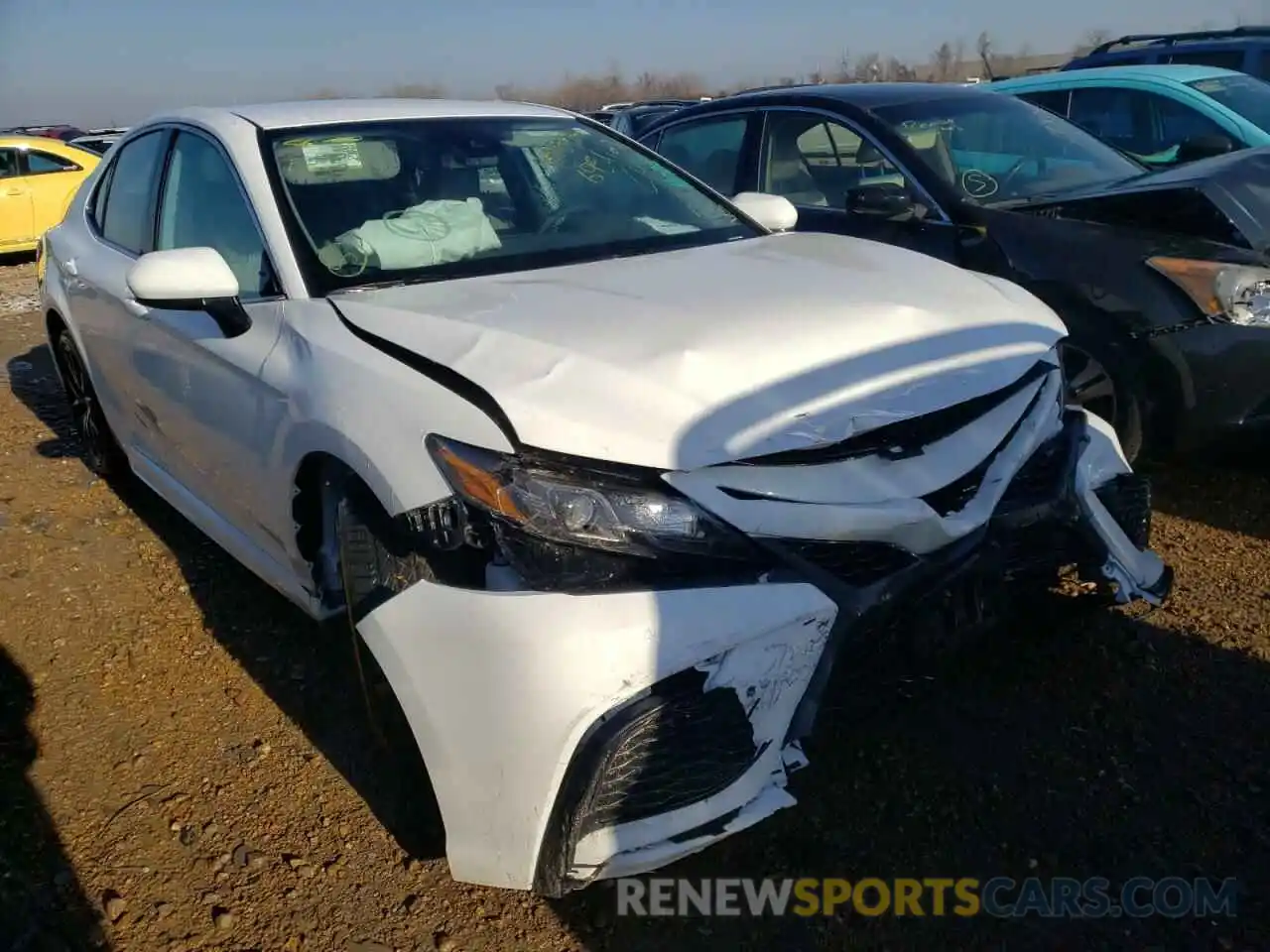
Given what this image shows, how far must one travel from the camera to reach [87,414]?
15.1 ft

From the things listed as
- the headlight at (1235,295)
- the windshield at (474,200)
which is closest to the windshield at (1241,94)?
the headlight at (1235,295)

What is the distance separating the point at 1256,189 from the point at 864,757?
2601 millimetres

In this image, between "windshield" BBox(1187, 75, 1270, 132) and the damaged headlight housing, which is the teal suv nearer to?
"windshield" BBox(1187, 75, 1270, 132)

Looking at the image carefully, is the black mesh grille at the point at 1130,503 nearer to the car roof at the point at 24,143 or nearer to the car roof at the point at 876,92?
the car roof at the point at 876,92

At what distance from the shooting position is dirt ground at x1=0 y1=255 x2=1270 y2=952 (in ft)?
7.05


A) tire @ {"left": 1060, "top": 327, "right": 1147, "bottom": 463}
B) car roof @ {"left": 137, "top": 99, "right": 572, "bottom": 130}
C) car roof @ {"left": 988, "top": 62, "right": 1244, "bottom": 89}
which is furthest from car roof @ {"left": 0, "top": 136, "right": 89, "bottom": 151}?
tire @ {"left": 1060, "top": 327, "right": 1147, "bottom": 463}

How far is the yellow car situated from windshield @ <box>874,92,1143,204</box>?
37.3ft

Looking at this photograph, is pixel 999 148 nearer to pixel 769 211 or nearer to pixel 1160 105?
pixel 769 211

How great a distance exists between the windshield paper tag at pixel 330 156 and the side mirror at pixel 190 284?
1.51 feet

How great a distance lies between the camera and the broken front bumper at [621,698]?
1812 mm

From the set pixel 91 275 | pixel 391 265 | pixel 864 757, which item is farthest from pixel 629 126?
pixel 864 757

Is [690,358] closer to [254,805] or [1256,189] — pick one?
[254,805]

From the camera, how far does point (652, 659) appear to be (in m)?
1.82

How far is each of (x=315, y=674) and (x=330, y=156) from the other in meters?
1.50
